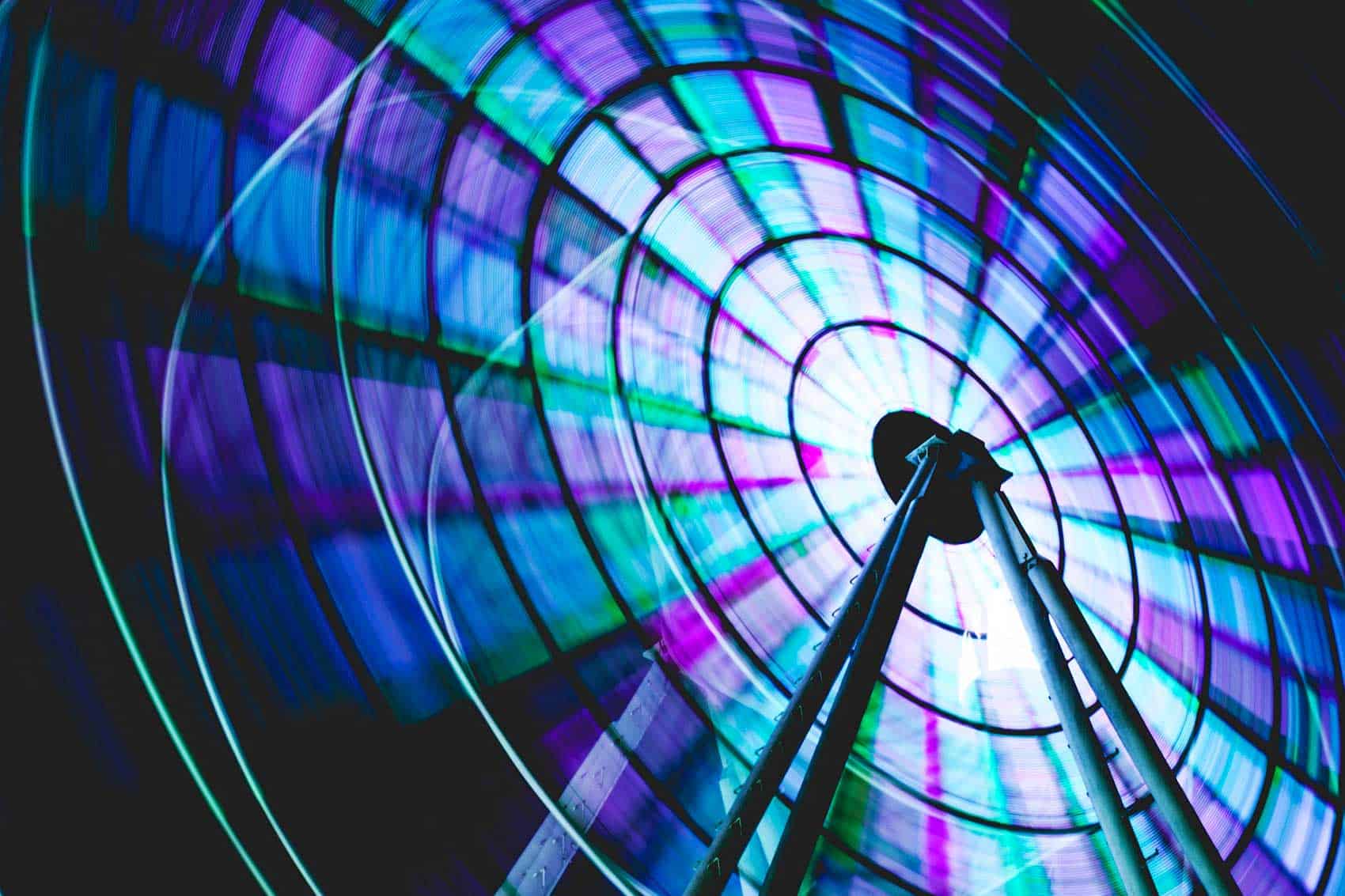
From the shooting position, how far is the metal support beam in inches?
96.7

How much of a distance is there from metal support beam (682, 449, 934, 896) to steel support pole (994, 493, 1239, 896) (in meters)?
0.91

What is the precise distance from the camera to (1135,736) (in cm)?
333

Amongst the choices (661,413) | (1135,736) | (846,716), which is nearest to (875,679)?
(846,716)

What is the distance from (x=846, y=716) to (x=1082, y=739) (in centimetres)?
112

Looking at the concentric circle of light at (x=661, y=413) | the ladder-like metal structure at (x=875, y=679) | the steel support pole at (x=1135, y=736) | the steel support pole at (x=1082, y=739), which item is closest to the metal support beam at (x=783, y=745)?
the ladder-like metal structure at (x=875, y=679)

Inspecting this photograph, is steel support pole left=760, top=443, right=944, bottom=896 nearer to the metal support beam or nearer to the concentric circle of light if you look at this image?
the metal support beam

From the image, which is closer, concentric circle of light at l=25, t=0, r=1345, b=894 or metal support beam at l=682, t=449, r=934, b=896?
metal support beam at l=682, t=449, r=934, b=896

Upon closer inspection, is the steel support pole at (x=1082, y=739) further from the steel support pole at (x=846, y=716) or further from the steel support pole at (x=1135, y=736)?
the steel support pole at (x=846, y=716)

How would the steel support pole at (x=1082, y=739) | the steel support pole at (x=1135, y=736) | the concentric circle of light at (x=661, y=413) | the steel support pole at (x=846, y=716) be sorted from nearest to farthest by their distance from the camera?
the concentric circle of light at (x=661, y=413)
the steel support pole at (x=846, y=716)
the steel support pole at (x=1135, y=736)
the steel support pole at (x=1082, y=739)

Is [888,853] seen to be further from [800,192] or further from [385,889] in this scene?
[800,192]

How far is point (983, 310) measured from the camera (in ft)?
14.5

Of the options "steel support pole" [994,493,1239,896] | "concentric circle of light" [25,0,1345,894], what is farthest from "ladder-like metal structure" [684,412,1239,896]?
"concentric circle of light" [25,0,1345,894]

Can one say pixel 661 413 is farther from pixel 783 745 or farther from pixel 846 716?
pixel 783 745

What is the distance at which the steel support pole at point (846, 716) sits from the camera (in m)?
2.81
